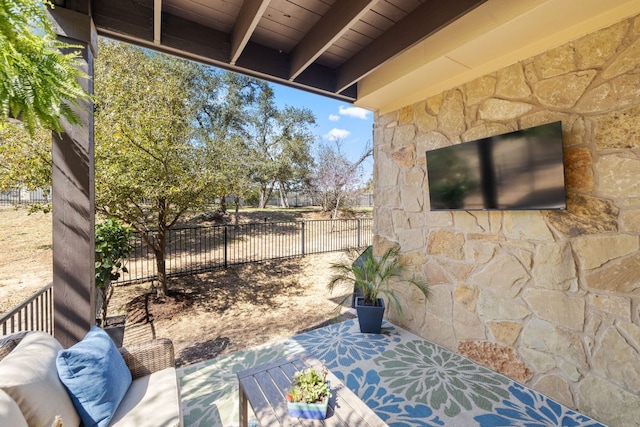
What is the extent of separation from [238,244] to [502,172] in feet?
20.9

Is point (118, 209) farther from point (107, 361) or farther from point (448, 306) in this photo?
point (448, 306)

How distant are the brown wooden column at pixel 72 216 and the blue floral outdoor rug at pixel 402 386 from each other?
99 centimetres

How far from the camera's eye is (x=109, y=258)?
3.09 meters

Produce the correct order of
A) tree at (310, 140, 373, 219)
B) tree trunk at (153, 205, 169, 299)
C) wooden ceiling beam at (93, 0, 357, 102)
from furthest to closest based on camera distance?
tree at (310, 140, 373, 219) < tree trunk at (153, 205, 169, 299) < wooden ceiling beam at (93, 0, 357, 102)

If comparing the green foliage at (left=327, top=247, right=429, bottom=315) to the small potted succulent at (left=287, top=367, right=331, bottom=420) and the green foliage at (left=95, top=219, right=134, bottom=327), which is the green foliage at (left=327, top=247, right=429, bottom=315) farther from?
the green foliage at (left=95, top=219, right=134, bottom=327)

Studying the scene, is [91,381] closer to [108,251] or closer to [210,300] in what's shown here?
[108,251]

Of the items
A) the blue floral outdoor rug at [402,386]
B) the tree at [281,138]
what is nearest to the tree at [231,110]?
the tree at [281,138]

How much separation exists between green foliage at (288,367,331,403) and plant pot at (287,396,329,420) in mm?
21

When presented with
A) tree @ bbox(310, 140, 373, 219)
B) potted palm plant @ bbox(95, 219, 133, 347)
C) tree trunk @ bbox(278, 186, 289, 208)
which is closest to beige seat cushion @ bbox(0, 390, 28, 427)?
potted palm plant @ bbox(95, 219, 133, 347)

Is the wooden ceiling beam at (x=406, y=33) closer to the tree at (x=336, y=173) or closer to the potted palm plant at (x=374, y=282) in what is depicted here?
the potted palm plant at (x=374, y=282)

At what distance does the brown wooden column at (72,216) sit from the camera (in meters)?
1.72

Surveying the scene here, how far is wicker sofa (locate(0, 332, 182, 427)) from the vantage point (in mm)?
1104

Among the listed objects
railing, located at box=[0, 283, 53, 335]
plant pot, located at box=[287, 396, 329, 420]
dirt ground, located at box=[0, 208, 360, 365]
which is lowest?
dirt ground, located at box=[0, 208, 360, 365]

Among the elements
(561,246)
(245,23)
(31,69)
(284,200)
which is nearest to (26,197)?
(245,23)
